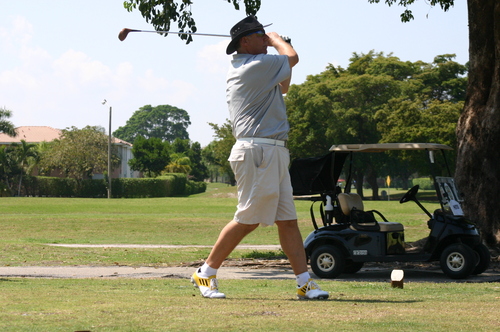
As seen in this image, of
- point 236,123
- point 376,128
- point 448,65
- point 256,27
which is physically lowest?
point 236,123

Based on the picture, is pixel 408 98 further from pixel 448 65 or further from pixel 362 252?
pixel 362 252

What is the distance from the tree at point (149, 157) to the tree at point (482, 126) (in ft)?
294

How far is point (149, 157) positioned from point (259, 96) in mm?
96964

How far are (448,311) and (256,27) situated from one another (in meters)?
2.69

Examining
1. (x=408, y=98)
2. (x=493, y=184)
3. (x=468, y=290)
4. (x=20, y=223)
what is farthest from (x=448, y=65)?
(x=468, y=290)

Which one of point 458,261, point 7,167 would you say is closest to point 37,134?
point 7,167

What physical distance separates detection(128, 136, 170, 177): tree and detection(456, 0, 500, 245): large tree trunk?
3527 inches

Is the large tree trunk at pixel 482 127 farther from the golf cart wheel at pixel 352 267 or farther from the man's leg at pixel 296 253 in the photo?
the man's leg at pixel 296 253

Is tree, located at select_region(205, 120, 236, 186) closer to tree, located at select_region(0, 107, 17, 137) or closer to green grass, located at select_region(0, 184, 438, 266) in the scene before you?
tree, located at select_region(0, 107, 17, 137)

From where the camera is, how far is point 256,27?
19.7 ft

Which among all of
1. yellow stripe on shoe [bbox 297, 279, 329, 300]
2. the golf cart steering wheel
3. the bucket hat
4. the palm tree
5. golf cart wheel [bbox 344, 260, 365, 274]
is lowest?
golf cart wheel [bbox 344, 260, 365, 274]

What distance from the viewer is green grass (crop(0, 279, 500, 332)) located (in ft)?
13.8

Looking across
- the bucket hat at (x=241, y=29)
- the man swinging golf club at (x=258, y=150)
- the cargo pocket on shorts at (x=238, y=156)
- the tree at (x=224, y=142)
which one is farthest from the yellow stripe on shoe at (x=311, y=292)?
the tree at (x=224, y=142)

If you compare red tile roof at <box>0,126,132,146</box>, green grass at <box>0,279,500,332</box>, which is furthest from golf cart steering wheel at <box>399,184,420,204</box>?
red tile roof at <box>0,126,132,146</box>
